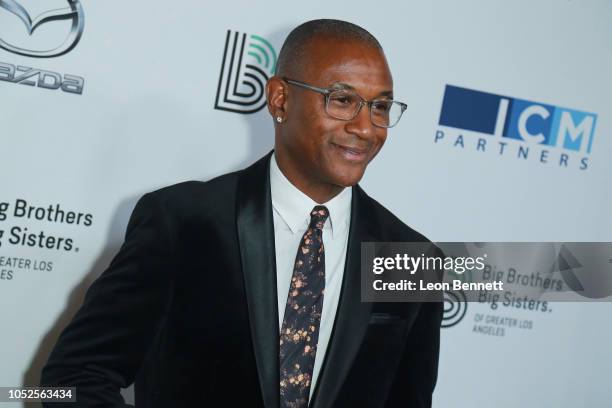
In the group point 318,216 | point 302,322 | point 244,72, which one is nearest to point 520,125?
point 244,72

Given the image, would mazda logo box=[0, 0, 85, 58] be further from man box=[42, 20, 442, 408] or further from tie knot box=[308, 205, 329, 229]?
tie knot box=[308, 205, 329, 229]

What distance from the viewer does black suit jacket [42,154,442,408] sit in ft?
6.12

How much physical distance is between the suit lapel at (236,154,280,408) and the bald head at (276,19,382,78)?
11.7 inches

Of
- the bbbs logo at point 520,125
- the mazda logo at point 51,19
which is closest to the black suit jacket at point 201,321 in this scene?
the mazda logo at point 51,19

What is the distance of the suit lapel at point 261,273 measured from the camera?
187 cm

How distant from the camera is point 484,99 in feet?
9.84

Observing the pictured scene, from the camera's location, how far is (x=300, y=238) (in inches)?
79.8

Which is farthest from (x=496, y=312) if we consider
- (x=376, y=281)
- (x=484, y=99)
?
(x=376, y=281)

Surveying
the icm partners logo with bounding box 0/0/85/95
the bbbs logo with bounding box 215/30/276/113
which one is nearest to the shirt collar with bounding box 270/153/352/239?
the bbbs logo with bounding box 215/30/276/113

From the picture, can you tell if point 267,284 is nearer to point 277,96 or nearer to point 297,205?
point 297,205

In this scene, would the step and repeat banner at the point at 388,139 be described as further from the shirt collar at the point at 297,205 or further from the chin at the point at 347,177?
the chin at the point at 347,177

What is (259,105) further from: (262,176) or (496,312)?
(496,312)

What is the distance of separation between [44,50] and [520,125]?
68.0 inches

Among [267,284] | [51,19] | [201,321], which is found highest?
[51,19]
